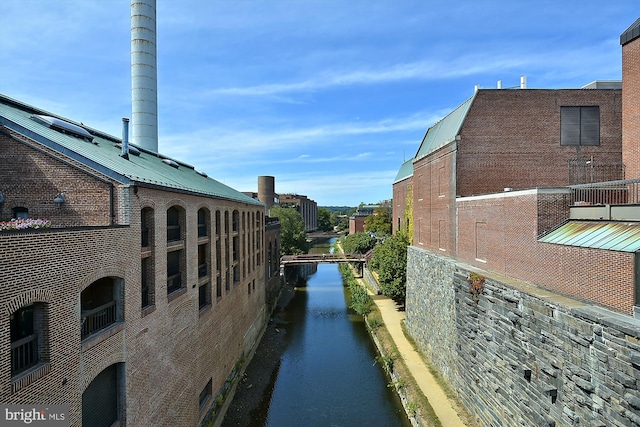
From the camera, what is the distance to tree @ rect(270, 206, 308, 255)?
177 feet

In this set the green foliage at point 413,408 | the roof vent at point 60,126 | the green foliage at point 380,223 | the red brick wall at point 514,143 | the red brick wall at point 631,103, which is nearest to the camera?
the roof vent at point 60,126

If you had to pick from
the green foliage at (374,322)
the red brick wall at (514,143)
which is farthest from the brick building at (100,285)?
the green foliage at (374,322)

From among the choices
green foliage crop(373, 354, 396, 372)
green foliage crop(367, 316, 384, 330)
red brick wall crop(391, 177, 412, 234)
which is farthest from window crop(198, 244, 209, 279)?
red brick wall crop(391, 177, 412, 234)

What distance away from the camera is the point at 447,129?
938 inches

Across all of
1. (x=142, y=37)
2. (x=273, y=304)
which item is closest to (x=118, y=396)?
(x=142, y=37)

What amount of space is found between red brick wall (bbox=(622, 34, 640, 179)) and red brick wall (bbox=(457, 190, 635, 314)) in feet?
22.4

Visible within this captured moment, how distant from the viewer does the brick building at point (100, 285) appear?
24.5 ft

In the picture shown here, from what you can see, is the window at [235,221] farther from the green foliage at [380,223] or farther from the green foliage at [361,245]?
the green foliage at [380,223]

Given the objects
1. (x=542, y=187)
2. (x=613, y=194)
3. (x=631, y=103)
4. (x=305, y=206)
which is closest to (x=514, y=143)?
(x=613, y=194)

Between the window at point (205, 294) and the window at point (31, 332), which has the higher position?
the window at point (31, 332)

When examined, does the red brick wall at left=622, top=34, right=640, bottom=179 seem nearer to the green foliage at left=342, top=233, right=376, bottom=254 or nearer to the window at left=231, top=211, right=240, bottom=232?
the window at left=231, top=211, right=240, bottom=232

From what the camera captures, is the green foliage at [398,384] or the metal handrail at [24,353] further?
the green foliage at [398,384]

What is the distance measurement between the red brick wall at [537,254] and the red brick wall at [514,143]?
2.85 metres

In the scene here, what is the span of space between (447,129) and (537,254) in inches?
513
